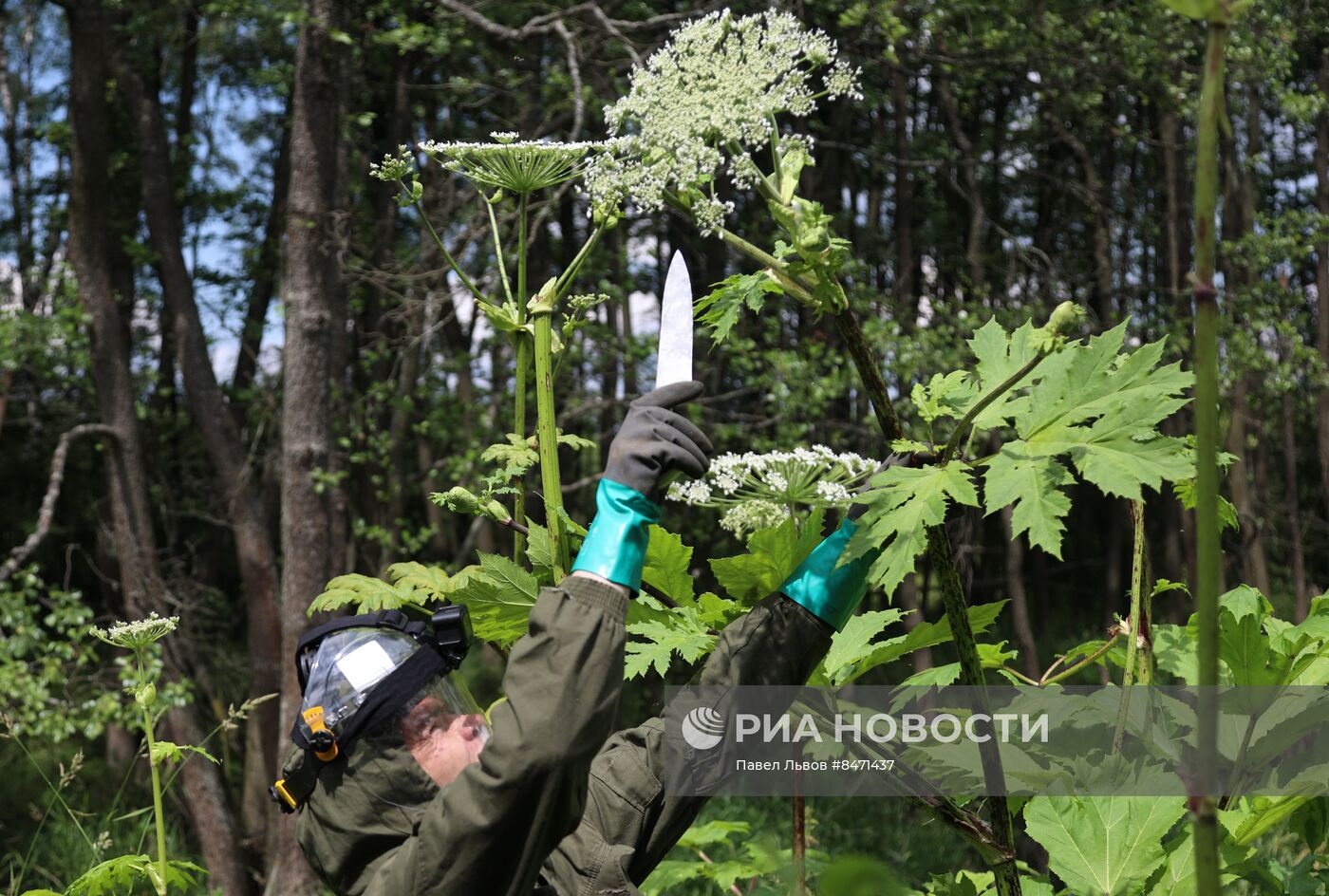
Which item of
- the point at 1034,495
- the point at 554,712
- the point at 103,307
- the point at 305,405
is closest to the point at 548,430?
the point at 554,712

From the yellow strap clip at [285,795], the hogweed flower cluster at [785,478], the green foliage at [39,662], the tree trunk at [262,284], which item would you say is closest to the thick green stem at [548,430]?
the hogweed flower cluster at [785,478]

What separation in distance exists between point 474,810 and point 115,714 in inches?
282

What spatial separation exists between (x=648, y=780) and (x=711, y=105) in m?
1.31

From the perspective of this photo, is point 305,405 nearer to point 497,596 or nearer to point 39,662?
point 39,662

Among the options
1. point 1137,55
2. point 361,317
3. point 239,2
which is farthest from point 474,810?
point 361,317

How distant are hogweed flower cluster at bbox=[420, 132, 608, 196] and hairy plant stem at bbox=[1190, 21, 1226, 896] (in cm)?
117

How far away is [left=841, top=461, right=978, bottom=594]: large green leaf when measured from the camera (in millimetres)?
1451

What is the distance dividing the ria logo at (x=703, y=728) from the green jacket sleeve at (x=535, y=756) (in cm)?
44

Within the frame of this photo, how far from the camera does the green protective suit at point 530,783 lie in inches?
64.7

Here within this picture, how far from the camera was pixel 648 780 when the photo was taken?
2.27m

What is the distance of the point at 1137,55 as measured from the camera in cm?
879

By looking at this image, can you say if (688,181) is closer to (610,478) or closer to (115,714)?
(610,478)

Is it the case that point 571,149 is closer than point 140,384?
Yes

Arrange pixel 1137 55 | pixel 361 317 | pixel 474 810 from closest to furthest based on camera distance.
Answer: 1. pixel 474 810
2. pixel 1137 55
3. pixel 361 317
